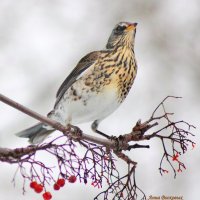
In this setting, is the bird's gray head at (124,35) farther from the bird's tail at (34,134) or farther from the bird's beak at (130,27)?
the bird's tail at (34,134)

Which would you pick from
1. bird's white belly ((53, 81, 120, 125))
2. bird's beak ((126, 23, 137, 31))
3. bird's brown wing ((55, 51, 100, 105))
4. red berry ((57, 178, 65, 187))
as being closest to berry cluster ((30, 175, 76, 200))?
red berry ((57, 178, 65, 187))

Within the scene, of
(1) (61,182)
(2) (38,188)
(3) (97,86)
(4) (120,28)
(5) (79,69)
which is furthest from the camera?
(4) (120,28)

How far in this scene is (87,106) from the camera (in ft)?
9.27

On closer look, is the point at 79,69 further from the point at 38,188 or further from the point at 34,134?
the point at 38,188

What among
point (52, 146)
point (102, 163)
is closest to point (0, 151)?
point (52, 146)

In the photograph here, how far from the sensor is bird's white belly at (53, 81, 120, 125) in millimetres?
2809

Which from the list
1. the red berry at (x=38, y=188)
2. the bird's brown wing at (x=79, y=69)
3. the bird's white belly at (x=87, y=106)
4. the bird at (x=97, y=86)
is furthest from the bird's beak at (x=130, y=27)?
the red berry at (x=38, y=188)

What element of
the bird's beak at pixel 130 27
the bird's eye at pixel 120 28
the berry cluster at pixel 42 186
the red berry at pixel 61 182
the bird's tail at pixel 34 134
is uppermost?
the bird's eye at pixel 120 28

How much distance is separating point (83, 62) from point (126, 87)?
0.28 meters

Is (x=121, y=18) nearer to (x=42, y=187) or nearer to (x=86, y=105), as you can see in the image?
(x=86, y=105)

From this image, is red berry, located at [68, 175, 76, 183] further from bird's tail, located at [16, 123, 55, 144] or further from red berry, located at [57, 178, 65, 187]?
bird's tail, located at [16, 123, 55, 144]

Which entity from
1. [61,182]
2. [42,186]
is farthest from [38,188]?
[61,182]

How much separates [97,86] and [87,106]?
0.39 feet

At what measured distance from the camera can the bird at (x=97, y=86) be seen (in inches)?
111
